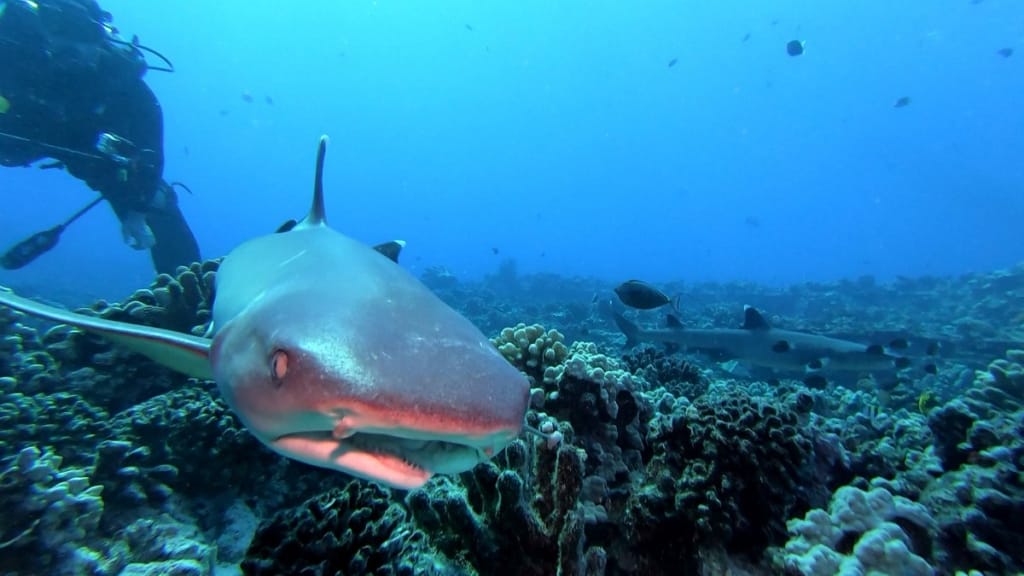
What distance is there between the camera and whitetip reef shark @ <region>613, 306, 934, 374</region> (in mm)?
9672

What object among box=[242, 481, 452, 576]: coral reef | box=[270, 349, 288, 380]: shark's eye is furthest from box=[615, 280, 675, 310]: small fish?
box=[270, 349, 288, 380]: shark's eye

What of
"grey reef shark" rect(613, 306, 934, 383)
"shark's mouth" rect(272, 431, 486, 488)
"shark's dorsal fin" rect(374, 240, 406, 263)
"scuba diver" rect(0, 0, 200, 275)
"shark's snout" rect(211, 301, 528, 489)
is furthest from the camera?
"grey reef shark" rect(613, 306, 934, 383)

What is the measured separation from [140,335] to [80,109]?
1115 centimetres

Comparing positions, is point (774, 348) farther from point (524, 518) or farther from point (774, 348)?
point (524, 518)

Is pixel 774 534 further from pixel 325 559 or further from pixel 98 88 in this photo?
pixel 98 88

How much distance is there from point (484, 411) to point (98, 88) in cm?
1269

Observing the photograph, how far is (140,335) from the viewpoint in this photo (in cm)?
190

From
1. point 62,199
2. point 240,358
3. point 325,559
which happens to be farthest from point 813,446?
point 62,199

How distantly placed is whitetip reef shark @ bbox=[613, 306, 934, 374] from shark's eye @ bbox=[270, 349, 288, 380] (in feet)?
33.6

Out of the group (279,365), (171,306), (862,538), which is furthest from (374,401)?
(171,306)

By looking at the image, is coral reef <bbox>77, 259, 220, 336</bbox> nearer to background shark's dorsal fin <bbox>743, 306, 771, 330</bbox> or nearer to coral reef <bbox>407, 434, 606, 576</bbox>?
coral reef <bbox>407, 434, 606, 576</bbox>

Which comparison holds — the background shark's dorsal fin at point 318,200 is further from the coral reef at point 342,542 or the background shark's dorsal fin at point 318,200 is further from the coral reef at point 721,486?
the coral reef at point 721,486

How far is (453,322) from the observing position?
1827 millimetres

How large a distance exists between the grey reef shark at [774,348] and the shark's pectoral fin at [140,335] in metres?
10.0
